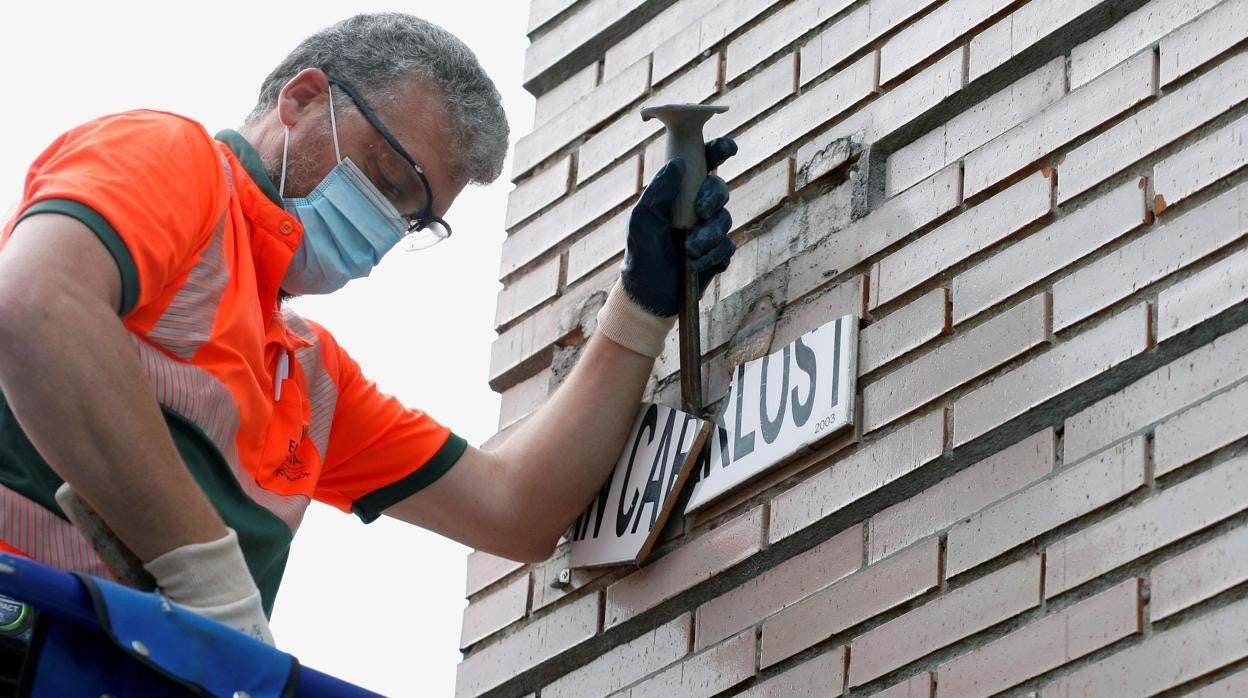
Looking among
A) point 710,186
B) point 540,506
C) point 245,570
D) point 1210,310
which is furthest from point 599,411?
point 1210,310

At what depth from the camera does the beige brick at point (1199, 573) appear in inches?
93.7

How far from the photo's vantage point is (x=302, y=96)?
3.54 metres

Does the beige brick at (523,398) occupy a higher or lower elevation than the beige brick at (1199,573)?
higher

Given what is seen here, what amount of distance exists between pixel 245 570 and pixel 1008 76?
1.39 meters

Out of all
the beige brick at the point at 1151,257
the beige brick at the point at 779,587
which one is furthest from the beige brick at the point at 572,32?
the beige brick at the point at 1151,257

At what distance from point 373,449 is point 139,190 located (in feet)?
3.19

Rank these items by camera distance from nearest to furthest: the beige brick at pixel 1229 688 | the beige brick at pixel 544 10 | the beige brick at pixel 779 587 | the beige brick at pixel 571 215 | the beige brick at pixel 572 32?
the beige brick at pixel 1229 688 → the beige brick at pixel 779 587 → the beige brick at pixel 571 215 → the beige brick at pixel 572 32 → the beige brick at pixel 544 10

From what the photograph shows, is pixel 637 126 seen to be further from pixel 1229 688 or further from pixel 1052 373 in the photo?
pixel 1229 688

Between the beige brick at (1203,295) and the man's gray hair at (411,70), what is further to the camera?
the man's gray hair at (411,70)

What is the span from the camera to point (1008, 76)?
3070mm

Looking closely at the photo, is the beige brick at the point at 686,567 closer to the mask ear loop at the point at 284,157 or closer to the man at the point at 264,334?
the man at the point at 264,334

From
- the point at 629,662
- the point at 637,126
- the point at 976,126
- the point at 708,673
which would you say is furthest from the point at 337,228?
the point at 976,126

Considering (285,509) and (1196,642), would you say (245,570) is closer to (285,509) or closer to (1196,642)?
(285,509)

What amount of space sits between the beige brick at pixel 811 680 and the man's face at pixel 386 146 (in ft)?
3.76
